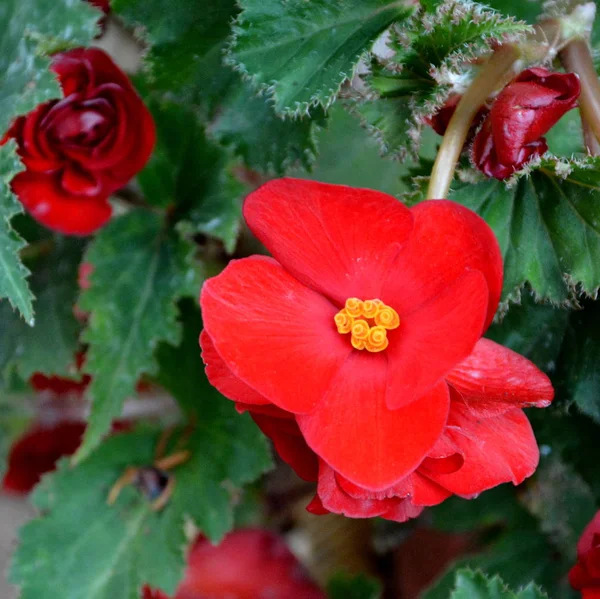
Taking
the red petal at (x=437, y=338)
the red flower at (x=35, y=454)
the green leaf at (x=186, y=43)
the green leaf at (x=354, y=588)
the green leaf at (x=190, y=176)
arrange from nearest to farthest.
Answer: the red petal at (x=437, y=338) → the green leaf at (x=186, y=43) → the green leaf at (x=190, y=176) → the green leaf at (x=354, y=588) → the red flower at (x=35, y=454)

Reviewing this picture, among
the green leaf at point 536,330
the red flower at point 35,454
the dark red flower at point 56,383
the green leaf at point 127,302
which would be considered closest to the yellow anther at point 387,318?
the green leaf at point 536,330

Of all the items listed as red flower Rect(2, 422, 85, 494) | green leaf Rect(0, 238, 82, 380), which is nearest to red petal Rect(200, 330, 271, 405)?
green leaf Rect(0, 238, 82, 380)

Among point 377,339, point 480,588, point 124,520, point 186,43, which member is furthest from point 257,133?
point 124,520

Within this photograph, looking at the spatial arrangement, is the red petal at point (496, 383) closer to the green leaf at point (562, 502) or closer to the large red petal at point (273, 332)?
the large red petal at point (273, 332)

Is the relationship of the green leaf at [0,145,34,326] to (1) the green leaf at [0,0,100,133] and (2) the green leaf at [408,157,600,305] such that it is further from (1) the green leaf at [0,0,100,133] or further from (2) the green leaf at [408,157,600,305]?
(2) the green leaf at [408,157,600,305]

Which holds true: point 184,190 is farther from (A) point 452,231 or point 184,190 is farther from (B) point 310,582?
(B) point 310,582

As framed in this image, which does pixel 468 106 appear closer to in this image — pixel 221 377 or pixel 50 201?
pixel 221 377

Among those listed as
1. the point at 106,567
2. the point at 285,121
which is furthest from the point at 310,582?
the point at 285,121
